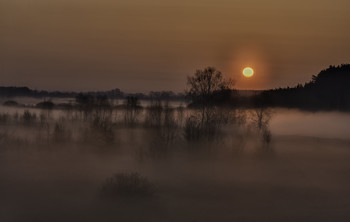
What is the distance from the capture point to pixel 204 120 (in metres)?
69.5

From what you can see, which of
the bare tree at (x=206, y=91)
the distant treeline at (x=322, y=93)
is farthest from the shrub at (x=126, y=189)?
the distant treeline at (x=322, y=93)

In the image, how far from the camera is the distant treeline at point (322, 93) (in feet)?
387

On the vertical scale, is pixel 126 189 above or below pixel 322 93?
below

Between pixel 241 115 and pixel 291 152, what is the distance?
24749 mm

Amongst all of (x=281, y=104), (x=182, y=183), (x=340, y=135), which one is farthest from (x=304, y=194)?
(x=340, y=135)

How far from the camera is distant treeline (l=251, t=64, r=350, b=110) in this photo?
118 meters

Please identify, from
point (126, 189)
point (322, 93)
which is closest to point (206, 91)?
point (126, 189)

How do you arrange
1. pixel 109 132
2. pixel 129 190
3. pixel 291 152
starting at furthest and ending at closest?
pixel 291 152 → pixel 109 132 → pixel 129 190

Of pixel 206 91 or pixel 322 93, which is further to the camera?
pixel 322 93

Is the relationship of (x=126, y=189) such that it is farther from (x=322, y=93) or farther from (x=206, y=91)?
(x=322, y=93)

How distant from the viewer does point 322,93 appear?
389 feet

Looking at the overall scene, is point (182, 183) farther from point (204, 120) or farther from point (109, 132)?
point (109, 132)

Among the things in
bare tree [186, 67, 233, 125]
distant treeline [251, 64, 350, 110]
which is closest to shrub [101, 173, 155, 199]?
bare tree [186, 67, 233, 125]

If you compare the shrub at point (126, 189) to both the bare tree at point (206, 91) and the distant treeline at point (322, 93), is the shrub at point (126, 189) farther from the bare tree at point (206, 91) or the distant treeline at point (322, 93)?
the distant treeline at point (322, 93)
